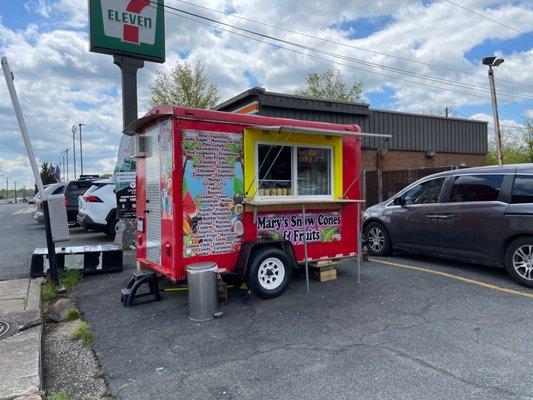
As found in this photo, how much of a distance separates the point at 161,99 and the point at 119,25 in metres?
15.4

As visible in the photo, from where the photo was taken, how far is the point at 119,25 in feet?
34.0

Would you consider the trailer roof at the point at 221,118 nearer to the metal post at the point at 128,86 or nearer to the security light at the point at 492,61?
the metal post at the point at 128,86

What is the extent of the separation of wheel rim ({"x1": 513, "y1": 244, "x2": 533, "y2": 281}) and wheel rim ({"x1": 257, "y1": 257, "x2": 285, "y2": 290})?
3.53 meters

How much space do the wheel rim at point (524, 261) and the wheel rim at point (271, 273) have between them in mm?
3525

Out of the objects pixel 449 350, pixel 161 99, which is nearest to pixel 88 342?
pixel 449 350

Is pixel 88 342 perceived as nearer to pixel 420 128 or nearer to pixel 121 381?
pixel 121 381

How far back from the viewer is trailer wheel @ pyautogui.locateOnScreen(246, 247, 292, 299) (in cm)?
595

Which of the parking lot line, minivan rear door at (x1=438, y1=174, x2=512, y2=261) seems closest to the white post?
the parking lot line

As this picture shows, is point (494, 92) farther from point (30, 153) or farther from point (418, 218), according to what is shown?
point (30, 153)

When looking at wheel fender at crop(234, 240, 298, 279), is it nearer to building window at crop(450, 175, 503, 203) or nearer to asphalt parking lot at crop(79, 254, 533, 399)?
asphalt parking lot at crop(79, 254, 533, 399)

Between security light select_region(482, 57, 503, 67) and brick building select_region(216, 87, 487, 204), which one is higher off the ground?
security light select_region(482, 57, 503, 67)

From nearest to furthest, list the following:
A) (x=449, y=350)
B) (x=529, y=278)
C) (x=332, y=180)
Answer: (x=449, y=350) < (x=529, y=278) < (x=332, y=180)

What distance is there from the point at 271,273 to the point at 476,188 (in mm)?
3810

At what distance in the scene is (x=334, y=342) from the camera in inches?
178
